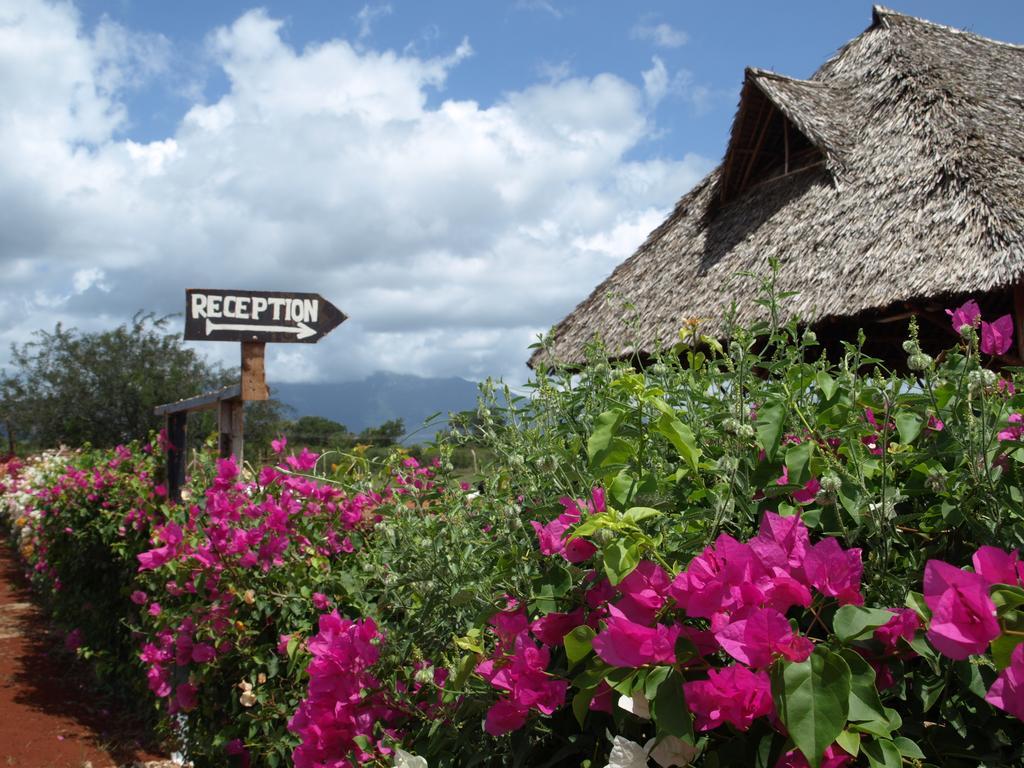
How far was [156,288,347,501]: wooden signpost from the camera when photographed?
4.41 m

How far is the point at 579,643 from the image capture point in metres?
0.90

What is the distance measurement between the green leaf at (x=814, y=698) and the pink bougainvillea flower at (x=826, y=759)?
7 cm

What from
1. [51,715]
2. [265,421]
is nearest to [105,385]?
[265,421]

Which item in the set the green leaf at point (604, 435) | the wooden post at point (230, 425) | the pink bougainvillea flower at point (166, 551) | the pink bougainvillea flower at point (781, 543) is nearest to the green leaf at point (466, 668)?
the green leaf at point (604, 435)

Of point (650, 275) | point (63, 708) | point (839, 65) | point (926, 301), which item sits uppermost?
point (839, 65)

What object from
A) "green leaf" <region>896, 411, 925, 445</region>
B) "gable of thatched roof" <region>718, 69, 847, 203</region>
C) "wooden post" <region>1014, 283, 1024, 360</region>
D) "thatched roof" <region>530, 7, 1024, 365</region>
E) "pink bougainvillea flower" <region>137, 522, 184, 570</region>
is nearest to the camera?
"green leaf" <region>896, 411, 925, 445</region>

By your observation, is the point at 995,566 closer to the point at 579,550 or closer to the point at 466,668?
the point at 579,550

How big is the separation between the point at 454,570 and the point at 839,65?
10.9 meters

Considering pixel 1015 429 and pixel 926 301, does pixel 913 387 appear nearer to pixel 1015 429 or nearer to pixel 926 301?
pixel 1015 429

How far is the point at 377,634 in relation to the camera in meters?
1.43

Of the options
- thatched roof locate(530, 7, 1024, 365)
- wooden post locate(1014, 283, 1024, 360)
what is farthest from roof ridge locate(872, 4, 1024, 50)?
wooden post locate(1014, 283, 1024, 360)

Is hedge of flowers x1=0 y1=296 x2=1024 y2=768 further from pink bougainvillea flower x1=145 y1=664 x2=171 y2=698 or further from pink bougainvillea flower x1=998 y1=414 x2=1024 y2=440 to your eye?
pink bougainvillea flower x1=145 y1=664 x2=171 y2=698

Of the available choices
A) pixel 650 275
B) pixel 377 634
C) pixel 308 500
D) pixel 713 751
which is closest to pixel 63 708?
pixel 308 500

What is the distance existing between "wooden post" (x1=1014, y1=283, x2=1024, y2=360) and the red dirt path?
5.70 metres
